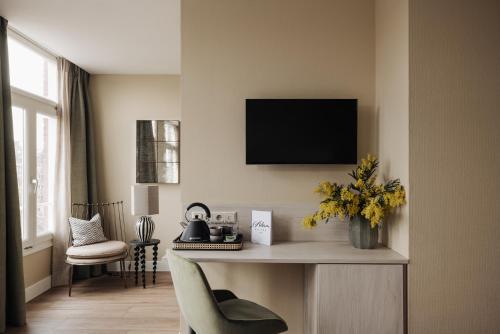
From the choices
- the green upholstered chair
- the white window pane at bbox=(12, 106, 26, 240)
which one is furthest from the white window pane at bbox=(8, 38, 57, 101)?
the green upholstered chair

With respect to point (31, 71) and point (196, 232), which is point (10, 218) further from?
point (196, 232)

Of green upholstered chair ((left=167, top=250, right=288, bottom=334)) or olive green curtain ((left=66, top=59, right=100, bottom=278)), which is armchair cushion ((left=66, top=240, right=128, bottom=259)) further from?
green upholstered chair ((left=167, top=250, right=288, bottom=334))

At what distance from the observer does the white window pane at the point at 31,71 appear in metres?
3.66

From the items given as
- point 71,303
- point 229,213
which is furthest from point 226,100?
point 71,303

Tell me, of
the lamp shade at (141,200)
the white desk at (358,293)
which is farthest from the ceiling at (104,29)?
the white desk at (358,293)

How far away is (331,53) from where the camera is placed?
251 centimetres

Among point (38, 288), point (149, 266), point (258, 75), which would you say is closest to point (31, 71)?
point (38, 288)

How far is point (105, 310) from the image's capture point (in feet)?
11.7

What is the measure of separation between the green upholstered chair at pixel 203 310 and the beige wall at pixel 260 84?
623mm

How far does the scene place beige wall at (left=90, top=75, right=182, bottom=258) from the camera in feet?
16.1

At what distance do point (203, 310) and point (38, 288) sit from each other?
10.3ft

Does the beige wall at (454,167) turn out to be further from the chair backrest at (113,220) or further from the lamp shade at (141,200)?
the chair backrest at (113,220)

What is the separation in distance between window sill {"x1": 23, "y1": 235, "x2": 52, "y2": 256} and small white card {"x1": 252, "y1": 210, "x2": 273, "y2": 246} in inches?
103

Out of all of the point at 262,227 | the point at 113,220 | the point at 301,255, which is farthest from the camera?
the point at 113,220
